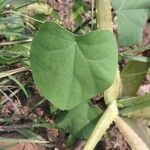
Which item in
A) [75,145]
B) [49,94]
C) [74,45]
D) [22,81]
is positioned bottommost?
[75,145]

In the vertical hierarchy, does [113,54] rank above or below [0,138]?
above

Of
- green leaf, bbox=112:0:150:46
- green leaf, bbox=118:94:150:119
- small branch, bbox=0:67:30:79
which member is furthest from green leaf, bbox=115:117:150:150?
small branch, bbox=0:67:30:79

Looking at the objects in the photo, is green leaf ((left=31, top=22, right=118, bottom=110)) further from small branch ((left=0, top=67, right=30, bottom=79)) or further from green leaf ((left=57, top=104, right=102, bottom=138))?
small branch ((left=0, top=67, right=30, bottom=79))

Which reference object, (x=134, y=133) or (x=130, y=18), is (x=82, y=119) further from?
(x=130, y=18)

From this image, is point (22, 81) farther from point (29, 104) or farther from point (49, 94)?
point (49, 94)

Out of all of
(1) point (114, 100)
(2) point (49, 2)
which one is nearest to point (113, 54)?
(1) point (114, 100)

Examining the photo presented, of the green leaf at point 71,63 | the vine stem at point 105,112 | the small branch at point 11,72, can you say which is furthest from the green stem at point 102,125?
the small branch at point 11,72
